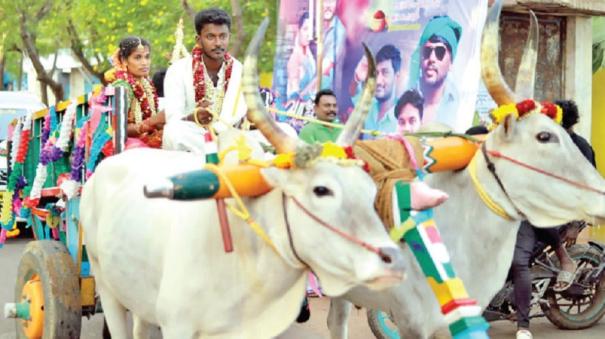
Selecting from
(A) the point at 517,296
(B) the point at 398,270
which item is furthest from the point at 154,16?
(B) the point at 398,270

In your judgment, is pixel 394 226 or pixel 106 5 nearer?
pixel 394 226

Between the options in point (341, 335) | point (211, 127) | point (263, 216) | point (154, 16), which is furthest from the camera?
point (154, 16)

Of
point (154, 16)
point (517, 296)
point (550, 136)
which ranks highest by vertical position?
point (154, 16)

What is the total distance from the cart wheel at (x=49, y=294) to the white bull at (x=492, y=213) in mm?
1726

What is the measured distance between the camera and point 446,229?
5.14 metres

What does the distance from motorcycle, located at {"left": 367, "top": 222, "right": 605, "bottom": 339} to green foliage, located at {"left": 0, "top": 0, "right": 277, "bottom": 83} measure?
908cm

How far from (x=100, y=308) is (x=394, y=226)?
8.20ft

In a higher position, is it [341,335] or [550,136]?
[550,136]

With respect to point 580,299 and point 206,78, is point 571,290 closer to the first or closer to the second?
point 580,299

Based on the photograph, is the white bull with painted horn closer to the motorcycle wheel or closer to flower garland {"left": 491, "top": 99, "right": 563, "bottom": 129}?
flower garland {"left": 491, "top": 99, "right": 563, "bottom": 129}

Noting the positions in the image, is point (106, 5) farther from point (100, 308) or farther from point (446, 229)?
point (446, 229)

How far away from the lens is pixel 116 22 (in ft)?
70.0

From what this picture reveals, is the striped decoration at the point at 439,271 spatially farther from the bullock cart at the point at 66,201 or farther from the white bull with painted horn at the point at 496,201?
the bullock cart at the point at 66,201

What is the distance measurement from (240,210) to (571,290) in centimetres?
456
